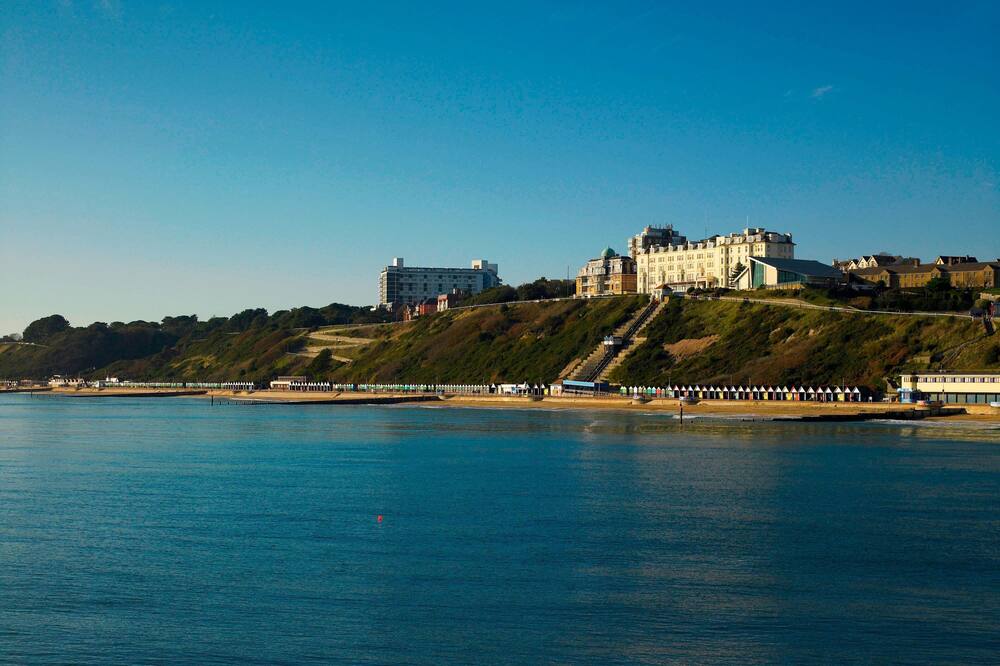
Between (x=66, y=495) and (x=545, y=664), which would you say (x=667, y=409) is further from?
(x=545, y=664)

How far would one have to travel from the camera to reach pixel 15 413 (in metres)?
133

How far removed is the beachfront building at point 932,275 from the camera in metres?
148

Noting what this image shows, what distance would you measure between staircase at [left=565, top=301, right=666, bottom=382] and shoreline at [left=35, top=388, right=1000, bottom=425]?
8.42 m

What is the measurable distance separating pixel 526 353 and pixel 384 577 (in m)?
132

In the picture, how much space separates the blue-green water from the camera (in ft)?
79.9

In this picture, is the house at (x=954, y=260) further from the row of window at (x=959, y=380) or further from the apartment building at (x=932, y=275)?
the row of window at (x=959, y=380)

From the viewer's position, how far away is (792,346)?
124562 millimetres

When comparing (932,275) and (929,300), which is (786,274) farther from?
(929,300)

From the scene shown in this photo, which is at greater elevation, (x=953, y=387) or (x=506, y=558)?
(x=953, y=387)

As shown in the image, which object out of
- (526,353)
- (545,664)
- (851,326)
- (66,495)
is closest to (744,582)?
(545,664)

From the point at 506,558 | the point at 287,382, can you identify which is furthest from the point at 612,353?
the point at 506,558

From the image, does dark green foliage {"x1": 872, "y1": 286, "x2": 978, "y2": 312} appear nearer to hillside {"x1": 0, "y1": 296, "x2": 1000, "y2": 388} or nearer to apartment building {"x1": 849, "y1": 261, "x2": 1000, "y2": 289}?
hillside {"x1": 0, "y1": 296, "x2": 1000, "y2": 388}

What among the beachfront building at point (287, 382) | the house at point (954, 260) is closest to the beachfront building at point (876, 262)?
the house at point (954, 260)

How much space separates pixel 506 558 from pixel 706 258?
15486 cm
